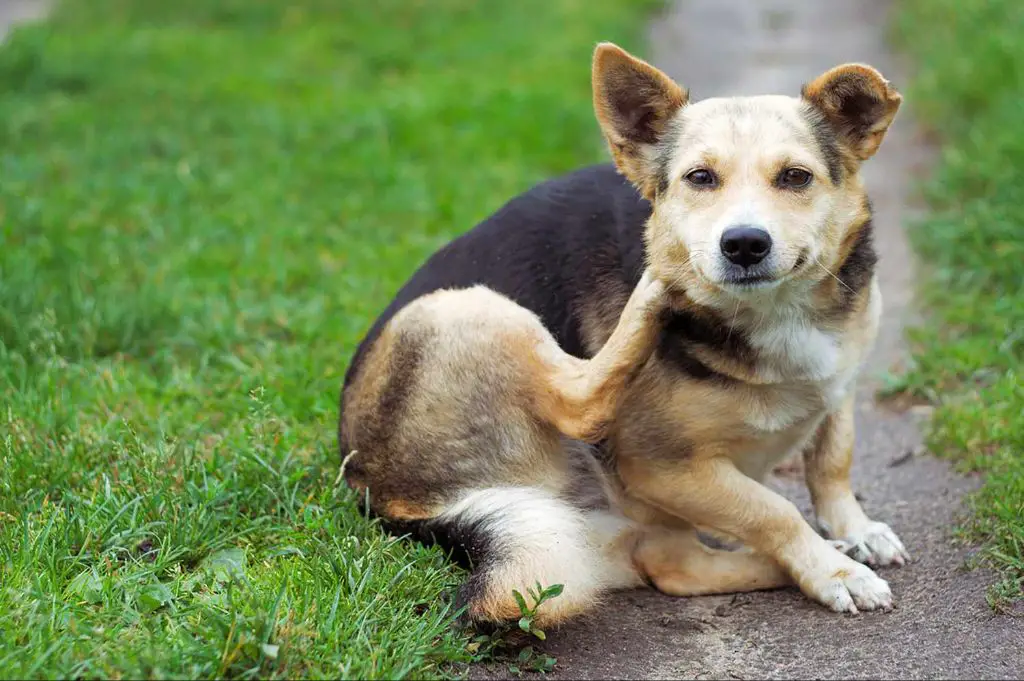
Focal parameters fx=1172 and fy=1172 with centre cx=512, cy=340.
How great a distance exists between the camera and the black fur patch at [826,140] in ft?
11.4

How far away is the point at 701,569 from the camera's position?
3748 millimetres

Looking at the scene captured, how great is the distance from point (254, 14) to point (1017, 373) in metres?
8.69

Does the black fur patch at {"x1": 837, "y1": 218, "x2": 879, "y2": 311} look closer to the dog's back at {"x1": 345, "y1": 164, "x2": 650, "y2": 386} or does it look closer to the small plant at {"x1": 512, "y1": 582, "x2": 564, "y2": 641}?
the dog's back at {"x1": 345, "y1": 164, "x2": 650, "y2": 386}

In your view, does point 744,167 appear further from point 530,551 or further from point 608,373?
point 530,551

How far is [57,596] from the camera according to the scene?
3.11 m

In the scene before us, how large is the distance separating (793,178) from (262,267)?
3463mm

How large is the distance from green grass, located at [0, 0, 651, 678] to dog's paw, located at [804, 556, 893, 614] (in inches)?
45.6

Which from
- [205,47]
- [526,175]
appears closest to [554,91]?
[526,175]

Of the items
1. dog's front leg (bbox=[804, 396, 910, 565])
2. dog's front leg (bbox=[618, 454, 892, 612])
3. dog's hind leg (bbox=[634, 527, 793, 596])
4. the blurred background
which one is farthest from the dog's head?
the blurred background

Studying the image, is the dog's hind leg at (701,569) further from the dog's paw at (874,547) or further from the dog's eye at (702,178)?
the dog's eye at (702,178)

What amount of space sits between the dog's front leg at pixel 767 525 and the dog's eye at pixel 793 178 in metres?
0.87

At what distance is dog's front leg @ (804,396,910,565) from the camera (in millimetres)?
3834

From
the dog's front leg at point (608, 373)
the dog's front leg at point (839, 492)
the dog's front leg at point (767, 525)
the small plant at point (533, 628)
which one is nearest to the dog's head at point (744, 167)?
the dog's front leg at point (608, 373)

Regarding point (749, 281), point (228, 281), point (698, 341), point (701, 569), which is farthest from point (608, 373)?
point (228, 281)
